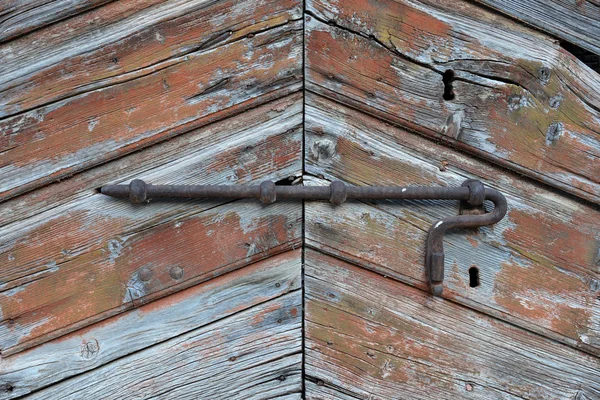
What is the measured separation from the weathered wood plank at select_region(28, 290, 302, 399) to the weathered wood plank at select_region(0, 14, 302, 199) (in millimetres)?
402

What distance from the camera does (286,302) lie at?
1.36 meters

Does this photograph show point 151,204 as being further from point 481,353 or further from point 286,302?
point 481,353

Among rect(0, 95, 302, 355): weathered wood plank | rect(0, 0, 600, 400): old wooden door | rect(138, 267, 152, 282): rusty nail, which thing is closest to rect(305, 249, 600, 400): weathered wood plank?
rect(0, 0, 600, 400): old wooden door

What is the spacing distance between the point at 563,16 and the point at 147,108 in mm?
908

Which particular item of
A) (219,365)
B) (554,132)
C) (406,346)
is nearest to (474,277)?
(406,346)

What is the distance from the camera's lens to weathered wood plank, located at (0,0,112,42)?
1332mm

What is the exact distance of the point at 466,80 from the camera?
1.40 m

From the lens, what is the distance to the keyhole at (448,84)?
1396mm

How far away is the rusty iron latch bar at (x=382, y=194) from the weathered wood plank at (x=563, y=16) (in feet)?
1.24

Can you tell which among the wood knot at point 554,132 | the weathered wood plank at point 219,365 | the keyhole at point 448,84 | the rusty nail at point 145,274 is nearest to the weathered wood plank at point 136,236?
the rusty nail at point 145,274

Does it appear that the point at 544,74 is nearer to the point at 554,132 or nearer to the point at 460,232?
the point at 554,132

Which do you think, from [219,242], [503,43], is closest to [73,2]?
[219,242]

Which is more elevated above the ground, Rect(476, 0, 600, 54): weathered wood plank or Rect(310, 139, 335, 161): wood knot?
Rect(476, 0, 600, 54): weathered wood plank

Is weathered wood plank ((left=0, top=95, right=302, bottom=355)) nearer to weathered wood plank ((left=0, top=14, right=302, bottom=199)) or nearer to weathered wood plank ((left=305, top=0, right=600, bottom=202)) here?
weathered wood plank ((left=0, top=14, right=302, bottom=199))
